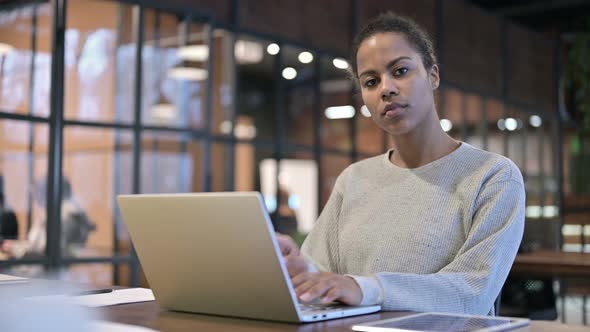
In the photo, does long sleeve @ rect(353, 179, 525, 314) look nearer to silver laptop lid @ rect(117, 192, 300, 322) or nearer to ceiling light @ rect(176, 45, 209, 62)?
silver laptop lid @ rect(117, 192, 300, 322)

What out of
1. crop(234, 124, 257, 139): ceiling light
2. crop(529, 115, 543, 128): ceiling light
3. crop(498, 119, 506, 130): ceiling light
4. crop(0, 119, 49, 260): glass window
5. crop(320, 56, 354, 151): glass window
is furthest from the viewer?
crop(529, 115, 543, 128): ceiling light

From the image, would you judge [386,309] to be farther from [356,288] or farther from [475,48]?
[475,48]

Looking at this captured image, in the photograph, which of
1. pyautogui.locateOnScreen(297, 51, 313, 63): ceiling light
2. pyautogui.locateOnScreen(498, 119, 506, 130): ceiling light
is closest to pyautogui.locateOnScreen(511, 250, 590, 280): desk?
pyautogui.locateOnScreen(297, 51, 313, 63): ceiling light

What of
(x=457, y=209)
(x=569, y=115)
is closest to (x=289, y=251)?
(x=457, y=209)

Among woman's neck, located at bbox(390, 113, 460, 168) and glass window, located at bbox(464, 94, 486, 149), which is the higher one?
glass window, located at bbox(464, 94, 486, 149)

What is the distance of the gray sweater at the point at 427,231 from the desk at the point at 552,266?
192 cm

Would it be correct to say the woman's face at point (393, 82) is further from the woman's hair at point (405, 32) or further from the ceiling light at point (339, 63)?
the ceiling light at point (339, 63)

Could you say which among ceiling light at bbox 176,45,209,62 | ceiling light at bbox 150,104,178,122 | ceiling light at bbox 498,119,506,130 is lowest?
ceiling light at bbox 150,104,178,122

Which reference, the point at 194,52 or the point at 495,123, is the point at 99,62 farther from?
the point at 495,123

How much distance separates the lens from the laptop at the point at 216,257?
3.82 ft

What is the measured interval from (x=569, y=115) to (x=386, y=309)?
1193 cm

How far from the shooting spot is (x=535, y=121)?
11.7 meters

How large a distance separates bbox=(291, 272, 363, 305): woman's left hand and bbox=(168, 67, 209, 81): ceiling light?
4.72m

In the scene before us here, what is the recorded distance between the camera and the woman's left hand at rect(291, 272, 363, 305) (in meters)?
1.29
